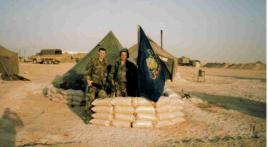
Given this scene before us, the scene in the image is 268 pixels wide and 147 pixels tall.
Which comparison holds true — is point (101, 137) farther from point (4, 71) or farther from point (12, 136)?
point (4, 71)

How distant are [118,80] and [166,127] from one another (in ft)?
5.71

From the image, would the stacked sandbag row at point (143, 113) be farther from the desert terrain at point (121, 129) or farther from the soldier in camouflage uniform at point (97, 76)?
the soldier in camouflage uniform at point (97, 76)

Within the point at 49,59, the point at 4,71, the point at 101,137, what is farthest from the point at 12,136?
the point at 49,59

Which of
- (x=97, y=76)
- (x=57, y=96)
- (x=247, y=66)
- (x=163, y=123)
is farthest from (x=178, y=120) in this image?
(x=247, y=66)

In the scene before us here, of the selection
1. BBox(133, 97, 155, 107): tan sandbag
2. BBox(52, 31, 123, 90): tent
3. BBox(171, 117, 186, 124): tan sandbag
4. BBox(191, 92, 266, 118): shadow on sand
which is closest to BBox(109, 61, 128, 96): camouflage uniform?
BBox(133, 97, 155, 107): tan sandbag

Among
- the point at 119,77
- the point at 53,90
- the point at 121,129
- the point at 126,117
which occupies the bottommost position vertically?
the point at 121,129

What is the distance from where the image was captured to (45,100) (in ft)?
31.0

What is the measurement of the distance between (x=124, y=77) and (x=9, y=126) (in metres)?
2.81

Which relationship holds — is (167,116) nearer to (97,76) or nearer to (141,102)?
(141,102)

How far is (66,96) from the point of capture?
28.6 feet

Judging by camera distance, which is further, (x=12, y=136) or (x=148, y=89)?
(x=148, y=89)

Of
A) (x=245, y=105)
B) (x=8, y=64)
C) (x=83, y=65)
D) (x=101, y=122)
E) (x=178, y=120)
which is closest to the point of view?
(x=101, y=122)

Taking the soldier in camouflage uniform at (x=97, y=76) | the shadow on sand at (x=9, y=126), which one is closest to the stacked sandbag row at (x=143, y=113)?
the soldier in camouflage uniform at (x=97, y=76)

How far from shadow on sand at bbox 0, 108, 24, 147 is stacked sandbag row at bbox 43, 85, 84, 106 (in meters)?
1.63
